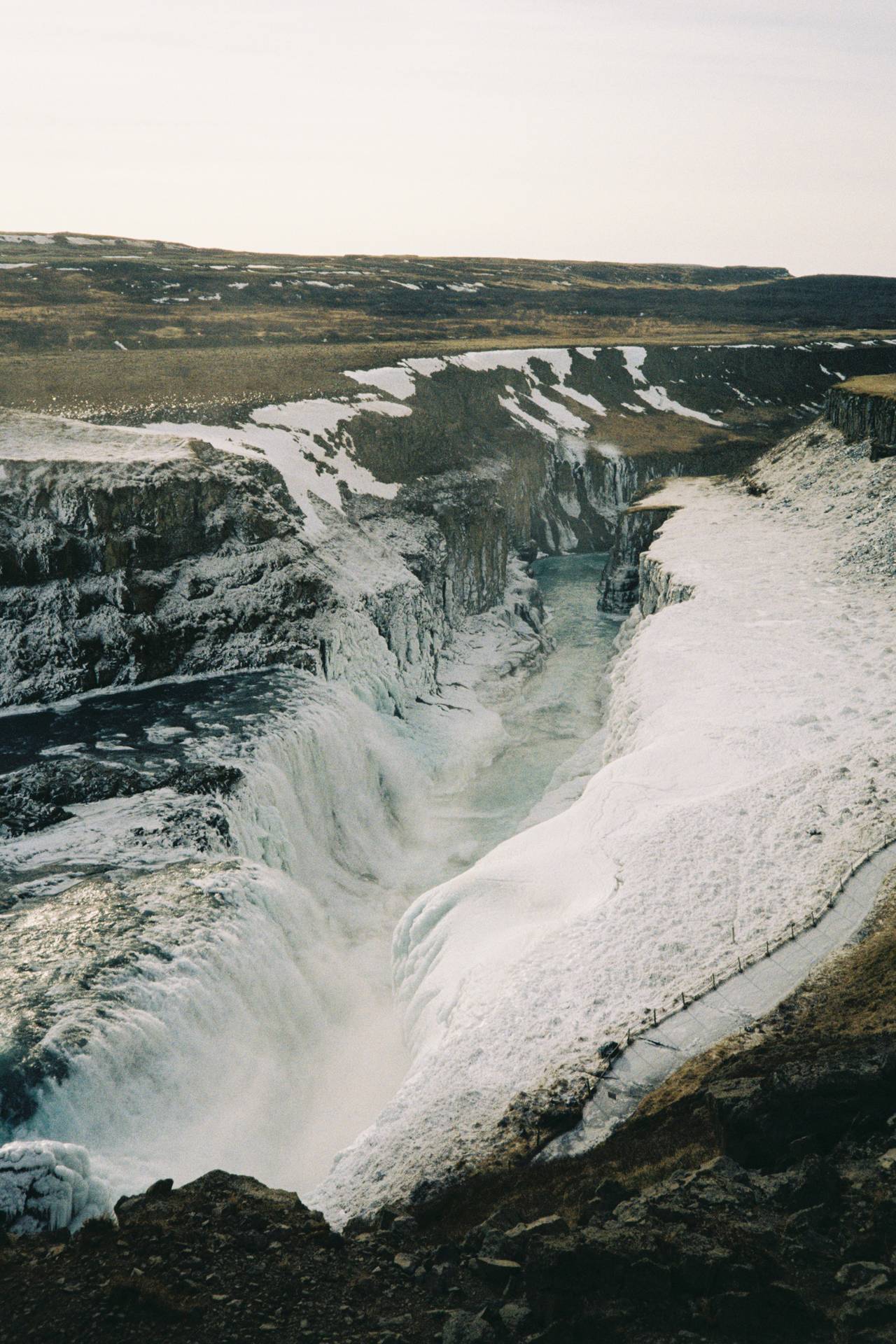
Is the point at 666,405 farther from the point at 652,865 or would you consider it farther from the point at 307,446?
the point at 652,865

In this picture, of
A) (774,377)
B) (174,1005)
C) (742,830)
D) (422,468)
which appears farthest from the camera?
(774,377)

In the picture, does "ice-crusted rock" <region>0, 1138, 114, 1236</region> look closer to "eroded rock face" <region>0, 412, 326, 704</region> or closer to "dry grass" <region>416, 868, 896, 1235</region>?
"dry grass" <region>416, 868, 896, 1235</region>

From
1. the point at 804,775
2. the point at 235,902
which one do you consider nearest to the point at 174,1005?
the point at 235,902

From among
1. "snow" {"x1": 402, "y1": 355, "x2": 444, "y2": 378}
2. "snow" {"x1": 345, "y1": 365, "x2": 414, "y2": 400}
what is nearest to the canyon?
"snow" {"x1": 345, "y1": 365, "x2": 414, "y2": 400}

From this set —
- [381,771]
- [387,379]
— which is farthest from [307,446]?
[381,771]

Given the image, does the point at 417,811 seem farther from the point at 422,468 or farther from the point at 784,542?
the point at 422,468

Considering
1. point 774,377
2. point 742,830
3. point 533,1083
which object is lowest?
point 533,1083
